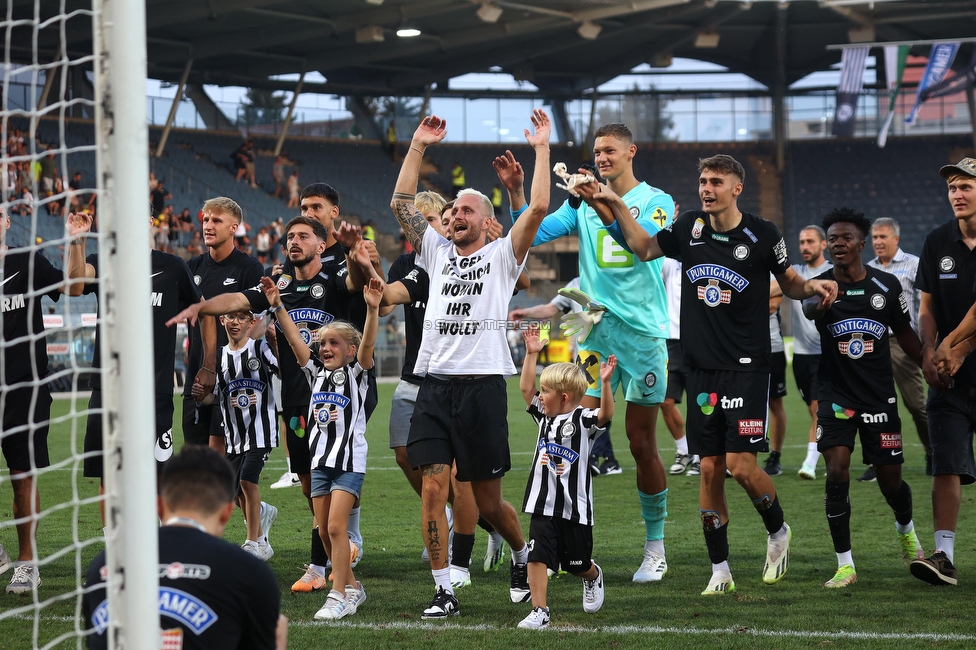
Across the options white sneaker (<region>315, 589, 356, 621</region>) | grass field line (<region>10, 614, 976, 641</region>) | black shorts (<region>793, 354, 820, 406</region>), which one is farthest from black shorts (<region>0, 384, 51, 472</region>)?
black shorts (<region>793, 354, 820, 406</region>)

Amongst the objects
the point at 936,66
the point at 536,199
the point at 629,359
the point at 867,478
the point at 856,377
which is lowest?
the point at 867,478

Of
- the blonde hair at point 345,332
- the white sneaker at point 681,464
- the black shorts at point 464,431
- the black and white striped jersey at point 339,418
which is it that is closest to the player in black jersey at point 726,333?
the black shorts at point 464,431

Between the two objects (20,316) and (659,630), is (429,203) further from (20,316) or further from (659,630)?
(659,630)

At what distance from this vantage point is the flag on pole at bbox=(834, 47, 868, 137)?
109 ft

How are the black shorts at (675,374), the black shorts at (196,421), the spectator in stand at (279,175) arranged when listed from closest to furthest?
the black shorts at (196,421) < the black shorts at (675,374) < the spectator in stand at (279,175)

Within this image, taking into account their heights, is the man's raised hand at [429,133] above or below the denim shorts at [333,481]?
above

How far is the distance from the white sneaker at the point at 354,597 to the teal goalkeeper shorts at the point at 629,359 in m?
1.91

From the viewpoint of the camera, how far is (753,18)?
3428 centimetres

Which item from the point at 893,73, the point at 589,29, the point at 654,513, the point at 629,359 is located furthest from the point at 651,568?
the point at 893,73

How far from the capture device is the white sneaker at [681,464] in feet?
35.5

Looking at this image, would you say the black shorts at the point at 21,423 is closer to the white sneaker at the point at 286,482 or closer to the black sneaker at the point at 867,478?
the white sneaker at the point at 286,482

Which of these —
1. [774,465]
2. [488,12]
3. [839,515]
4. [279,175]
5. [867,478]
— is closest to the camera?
[839,515]

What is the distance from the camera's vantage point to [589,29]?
3164cm

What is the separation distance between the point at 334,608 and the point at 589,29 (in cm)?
2883
